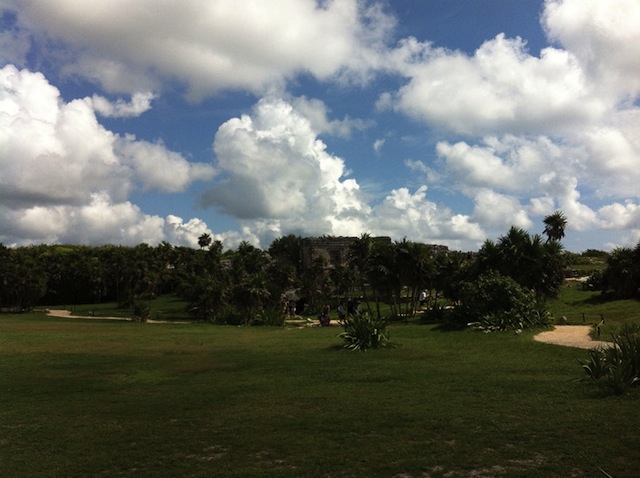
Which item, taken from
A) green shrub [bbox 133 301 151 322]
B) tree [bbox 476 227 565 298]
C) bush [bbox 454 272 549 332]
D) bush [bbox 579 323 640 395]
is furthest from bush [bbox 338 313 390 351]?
green shrub [bbox 133 301 151 322]

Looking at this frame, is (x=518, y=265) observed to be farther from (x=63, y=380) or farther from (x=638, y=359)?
(x=63, y=380)

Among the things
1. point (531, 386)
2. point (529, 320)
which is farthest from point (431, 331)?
point (531, 386)

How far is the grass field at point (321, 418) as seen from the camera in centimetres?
750

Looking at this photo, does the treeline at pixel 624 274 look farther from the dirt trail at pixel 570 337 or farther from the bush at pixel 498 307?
the dirt trail at pixel 570 337

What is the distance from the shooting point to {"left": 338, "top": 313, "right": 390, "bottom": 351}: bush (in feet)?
70.5

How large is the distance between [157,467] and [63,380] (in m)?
9.37

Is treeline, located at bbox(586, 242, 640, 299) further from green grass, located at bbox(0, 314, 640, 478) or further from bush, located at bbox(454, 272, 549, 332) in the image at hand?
green grass, located at bbox(0, 314, 640, 478)

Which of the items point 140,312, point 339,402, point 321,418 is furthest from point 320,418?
point 140,312

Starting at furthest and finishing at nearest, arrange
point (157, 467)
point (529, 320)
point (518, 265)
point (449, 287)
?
point (449, 287) → point (518, 265) → point (529, 320) → point (157, 467)

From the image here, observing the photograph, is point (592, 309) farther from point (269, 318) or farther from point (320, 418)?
point (320, 418)

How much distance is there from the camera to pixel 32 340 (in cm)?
2811

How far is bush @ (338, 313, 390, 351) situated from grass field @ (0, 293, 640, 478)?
2.38 meters

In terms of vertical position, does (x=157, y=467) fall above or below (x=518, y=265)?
below

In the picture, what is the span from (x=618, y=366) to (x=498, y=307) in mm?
18534
